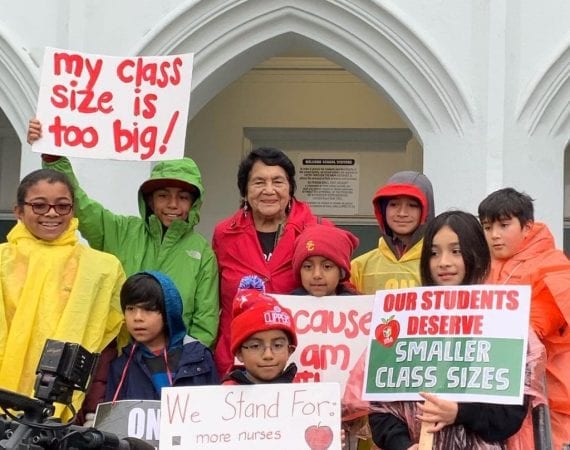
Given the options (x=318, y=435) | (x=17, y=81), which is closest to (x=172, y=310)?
(x=318, y=435)

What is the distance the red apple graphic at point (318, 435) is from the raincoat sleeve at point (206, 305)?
0.99 metres

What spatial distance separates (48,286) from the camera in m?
4.90

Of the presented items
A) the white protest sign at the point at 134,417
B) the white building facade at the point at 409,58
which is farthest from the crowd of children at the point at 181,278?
the white building facade at the point at 409,58

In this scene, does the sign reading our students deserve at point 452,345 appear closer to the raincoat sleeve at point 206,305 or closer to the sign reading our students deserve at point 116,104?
the raincoat sleeve at point 206,305

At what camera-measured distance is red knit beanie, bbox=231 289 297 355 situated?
4.35 m

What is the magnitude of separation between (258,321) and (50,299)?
3.06 feet

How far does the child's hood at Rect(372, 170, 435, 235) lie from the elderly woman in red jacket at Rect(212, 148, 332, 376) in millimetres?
284

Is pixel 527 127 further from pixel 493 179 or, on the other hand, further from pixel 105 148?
pixel 105 148

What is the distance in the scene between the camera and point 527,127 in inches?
271

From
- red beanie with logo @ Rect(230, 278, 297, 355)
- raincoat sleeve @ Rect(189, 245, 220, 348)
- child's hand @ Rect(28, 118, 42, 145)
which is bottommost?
red beanie with logo @ Rect(230, 278, 297, 355)

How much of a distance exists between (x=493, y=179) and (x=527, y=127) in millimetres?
325

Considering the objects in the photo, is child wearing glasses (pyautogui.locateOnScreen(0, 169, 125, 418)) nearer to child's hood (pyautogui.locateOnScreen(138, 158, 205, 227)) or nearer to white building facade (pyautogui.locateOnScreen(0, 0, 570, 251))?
child's hood (pyautogui.locateOnScreen(138, 158, 205, 227))

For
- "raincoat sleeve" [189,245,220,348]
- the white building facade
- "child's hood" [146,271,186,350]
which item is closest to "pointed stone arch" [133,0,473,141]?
the white building facade

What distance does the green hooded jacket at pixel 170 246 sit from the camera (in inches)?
203
